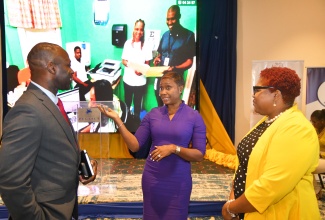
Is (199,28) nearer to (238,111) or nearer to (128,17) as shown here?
(128,17)

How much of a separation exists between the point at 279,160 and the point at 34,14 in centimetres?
502

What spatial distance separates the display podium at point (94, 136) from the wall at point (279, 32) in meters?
3.16

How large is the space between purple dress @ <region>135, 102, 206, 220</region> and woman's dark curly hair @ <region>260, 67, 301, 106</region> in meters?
0.70

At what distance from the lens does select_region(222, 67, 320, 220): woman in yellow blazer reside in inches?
50.4

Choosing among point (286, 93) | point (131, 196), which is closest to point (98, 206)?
point (131, 196)

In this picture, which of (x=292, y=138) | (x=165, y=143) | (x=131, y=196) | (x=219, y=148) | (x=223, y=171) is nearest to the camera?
(x=292, y=138)

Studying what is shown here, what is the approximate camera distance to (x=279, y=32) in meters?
5.76

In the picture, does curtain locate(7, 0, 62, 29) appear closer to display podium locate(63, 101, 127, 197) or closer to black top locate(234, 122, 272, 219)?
display podium locate(63, 101, 127, 197)

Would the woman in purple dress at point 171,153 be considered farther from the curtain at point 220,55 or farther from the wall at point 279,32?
the wall at point 279,32

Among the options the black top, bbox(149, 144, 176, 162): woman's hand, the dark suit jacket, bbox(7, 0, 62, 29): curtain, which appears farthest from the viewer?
bbox(7, 0, 62, 29): curtain

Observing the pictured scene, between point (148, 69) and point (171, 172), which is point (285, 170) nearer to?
point (171, 172)

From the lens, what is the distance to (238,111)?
19.4 ft

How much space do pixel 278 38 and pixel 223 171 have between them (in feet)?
8.93

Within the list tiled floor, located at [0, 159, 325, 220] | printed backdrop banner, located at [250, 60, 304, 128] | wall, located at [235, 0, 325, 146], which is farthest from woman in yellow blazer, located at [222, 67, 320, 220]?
wall, located at [235, 0, 325, 146]
